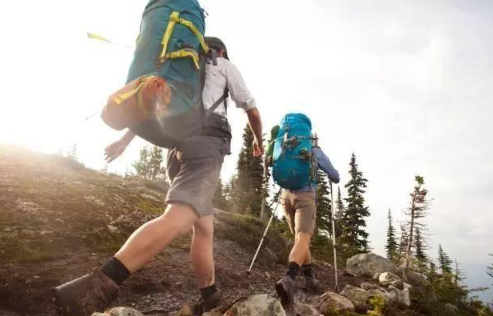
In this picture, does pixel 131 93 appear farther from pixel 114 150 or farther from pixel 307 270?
pixel 307 270

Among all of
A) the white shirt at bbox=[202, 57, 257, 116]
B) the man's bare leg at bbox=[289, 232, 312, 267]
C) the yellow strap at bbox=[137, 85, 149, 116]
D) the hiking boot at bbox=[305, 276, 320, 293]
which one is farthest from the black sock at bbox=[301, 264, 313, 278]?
the yellow strap at bbox=[137, 85, 149, 116]

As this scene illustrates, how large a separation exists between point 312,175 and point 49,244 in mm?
4184

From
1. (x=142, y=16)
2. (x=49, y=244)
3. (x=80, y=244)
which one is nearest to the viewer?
(x=142, y=16)

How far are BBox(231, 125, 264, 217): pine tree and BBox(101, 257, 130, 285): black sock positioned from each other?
29.7 metres

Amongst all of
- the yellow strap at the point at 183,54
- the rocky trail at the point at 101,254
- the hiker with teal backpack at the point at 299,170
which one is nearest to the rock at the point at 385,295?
the rocky trail at the point at 101,254

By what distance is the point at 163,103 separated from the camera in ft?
8.55

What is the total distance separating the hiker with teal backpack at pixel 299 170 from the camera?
18.5 ft

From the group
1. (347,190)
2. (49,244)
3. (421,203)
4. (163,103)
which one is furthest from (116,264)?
(347,190)

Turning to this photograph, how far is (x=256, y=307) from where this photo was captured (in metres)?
3.44

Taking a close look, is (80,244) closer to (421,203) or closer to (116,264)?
(116,264)

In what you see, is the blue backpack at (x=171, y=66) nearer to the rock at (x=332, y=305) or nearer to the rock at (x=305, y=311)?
the rock at (x=305, y=311)

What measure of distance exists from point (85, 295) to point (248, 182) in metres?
33.2

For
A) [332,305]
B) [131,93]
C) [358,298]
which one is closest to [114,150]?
[131,93]

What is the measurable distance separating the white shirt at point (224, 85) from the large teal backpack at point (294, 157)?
2165 millimetres
